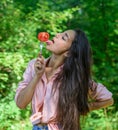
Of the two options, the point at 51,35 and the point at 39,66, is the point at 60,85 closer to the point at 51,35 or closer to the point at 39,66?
the point at 39,66

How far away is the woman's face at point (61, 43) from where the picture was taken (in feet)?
7.39

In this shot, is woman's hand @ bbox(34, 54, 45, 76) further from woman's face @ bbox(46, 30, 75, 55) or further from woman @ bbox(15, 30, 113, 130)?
woman's face @ bbox(46, 30, 75, 55)

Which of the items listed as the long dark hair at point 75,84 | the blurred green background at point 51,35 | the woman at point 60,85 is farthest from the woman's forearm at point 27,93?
the blurred green background at point 51,35

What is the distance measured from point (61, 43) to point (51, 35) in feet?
10.1

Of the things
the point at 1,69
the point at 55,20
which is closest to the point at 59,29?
the point at 55,20

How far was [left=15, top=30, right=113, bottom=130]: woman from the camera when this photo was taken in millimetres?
2201

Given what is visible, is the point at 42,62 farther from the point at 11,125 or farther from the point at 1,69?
the point at 1,69

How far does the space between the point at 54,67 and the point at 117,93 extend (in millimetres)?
3852

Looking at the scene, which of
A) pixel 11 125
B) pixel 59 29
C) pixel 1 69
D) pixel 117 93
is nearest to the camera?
pixel 11 125

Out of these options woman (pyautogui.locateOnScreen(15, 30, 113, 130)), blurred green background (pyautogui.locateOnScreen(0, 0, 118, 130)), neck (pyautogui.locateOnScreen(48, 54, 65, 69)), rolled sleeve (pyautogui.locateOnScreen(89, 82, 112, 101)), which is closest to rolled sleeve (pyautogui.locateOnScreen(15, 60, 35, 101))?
woman (pyautogui.locateOnScreen(15, 30, 113, 130))

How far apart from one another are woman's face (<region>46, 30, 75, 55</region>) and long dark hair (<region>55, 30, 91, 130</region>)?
0.02 m

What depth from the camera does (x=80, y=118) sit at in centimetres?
234

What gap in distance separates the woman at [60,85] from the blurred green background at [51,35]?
2285 millimetres

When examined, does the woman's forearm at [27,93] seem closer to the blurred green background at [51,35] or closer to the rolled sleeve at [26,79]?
the rolled sleeve at [26,79]
